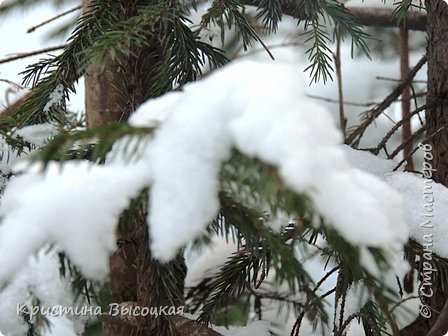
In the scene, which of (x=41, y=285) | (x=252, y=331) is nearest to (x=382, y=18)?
(x=252, y=331)

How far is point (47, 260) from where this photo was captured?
451 mm

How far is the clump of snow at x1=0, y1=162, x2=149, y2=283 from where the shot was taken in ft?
1.09

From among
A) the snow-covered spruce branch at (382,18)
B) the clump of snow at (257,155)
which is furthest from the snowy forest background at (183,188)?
the snow-covered spruce branch at (382,18)

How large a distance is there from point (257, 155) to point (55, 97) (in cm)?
42

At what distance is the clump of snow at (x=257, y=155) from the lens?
298 mm

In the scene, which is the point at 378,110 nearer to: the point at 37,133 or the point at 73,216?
the point at 37,133

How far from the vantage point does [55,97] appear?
0.68 m

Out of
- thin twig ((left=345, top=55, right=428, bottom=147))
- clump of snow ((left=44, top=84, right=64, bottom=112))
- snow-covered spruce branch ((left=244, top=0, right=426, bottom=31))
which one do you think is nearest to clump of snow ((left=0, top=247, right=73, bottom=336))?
clump of snow ((left=44, top=84, right=64, bottom=112))

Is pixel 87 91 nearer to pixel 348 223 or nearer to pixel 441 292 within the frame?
pixel 441 292

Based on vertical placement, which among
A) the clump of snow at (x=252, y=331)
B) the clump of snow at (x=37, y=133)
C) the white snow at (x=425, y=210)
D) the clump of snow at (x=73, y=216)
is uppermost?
the clump of snow at (x=73, y=216)

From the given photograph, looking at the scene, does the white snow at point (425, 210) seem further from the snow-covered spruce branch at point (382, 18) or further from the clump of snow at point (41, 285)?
the snow-covered spruce branch at point (382, 18)

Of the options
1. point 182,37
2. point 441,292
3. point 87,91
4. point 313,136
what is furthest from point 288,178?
point 87,91

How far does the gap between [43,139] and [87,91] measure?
9.2 inches

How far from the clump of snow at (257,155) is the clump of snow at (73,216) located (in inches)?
1.1
